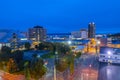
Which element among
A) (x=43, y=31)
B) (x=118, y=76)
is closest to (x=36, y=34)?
(x=43, y=31)

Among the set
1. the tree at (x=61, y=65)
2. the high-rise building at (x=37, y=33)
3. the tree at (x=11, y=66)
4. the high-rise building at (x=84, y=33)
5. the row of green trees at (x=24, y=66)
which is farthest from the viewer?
the high-rise building at (x=84, y=33)

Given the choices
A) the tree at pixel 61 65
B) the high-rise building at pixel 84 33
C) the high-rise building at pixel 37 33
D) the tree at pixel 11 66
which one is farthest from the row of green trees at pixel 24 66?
the high-rise building at pixel 84 33

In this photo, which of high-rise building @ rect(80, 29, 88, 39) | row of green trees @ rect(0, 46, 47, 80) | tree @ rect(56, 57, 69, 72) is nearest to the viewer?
row of green trees @ rect(0, 46, 47, 80)

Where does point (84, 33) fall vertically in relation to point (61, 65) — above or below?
above

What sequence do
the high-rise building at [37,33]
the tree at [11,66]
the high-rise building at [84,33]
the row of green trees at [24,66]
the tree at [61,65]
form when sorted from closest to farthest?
the row of green trees at [24,66] < the tree at [11,66] < the tree at [61,65] < the high-rise building at [37,33] < the high-rise building at [84,33]

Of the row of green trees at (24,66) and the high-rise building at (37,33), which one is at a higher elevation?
the high-rise building at (37,33)

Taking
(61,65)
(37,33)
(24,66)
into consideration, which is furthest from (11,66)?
(37,33)

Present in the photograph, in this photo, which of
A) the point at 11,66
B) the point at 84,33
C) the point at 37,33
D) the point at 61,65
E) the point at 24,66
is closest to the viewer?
the point at 24,66

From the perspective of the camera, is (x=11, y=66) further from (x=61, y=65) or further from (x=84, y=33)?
(x=84, y=33)

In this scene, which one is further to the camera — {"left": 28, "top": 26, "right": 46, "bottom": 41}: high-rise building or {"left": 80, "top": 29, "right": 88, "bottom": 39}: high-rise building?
{"left": 80, "top": 29, "right": 88, "bottom": 39}: high-rise building

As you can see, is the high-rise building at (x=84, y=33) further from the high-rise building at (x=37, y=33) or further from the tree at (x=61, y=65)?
the tree at (x=61, y=65)

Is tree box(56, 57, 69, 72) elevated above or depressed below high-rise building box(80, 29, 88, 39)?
below

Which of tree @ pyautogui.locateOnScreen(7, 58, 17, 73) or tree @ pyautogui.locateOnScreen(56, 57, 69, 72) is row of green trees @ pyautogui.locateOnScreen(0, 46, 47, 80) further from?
tree @ pyautogui.locateOnScreen(56, 57, 69, 72)

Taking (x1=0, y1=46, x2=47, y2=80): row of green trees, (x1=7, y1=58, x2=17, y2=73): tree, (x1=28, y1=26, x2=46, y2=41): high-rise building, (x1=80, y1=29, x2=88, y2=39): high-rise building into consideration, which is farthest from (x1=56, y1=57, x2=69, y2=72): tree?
(x1=80, y1=29, x2=88, y2=39): high-rise building
